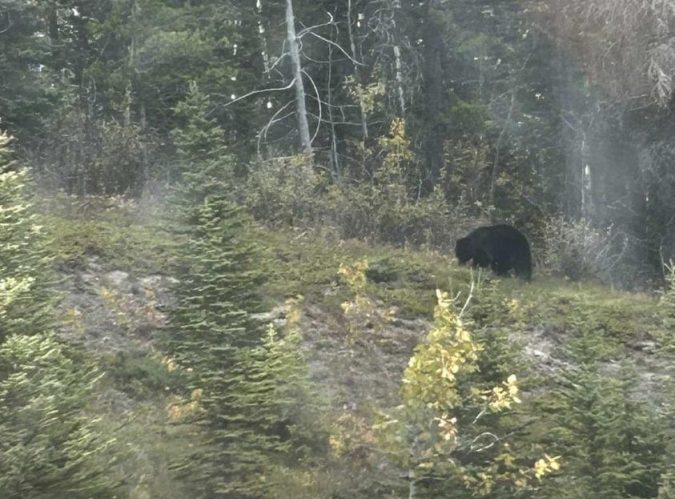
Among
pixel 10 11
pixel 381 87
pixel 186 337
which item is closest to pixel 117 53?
pixel 10 11

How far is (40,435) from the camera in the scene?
490 cm

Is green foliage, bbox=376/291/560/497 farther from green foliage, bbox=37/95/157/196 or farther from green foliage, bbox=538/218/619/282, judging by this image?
green foliage, bbox=37/95/157/196

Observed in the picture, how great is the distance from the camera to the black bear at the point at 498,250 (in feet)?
46.8

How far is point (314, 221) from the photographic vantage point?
1499cm

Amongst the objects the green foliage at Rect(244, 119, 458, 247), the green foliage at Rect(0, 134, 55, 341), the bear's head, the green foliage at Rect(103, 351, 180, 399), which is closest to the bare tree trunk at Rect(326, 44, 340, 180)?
the green foliage at Rect(244, 119, 458, 247)

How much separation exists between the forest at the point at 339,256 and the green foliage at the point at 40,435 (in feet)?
0.06

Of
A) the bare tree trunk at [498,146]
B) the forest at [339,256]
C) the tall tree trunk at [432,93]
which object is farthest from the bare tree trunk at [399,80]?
Answer: the bare tree trunk at [498,146]

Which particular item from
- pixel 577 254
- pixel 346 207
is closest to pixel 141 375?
pixel 346 207

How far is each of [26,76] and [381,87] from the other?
7772mm

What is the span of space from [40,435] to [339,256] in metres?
8.79

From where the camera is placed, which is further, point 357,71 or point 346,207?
point 357,71

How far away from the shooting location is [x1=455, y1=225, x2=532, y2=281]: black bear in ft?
46.8

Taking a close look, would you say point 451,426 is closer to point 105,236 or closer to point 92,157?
point 105,236

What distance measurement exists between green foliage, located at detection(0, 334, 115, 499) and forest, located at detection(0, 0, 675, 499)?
0.06ft
